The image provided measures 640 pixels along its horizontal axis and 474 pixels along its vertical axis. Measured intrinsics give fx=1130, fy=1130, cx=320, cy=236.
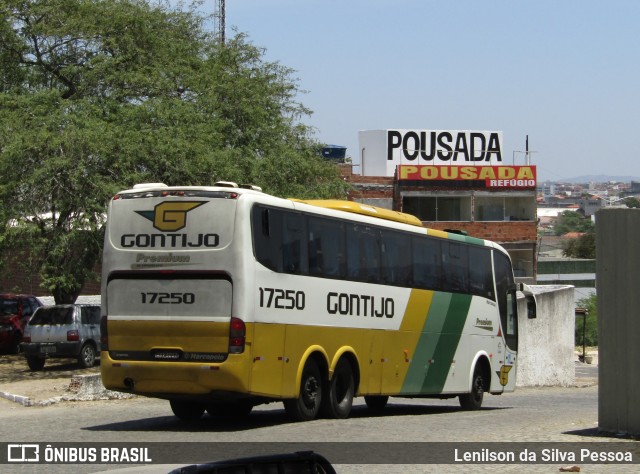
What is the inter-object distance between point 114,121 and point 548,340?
730 inches

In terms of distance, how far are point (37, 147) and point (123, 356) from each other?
13003 millimetres

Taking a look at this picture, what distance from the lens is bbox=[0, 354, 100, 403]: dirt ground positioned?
24688 millimetres

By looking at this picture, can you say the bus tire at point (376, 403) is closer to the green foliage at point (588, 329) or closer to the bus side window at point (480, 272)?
the bus side window at point (480, 272)

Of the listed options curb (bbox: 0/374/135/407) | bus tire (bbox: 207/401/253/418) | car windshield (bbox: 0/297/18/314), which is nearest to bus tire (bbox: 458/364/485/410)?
bus tire (bbox: 207/401/253/418)

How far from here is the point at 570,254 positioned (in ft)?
535

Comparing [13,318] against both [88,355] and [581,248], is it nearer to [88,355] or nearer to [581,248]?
[88,355]

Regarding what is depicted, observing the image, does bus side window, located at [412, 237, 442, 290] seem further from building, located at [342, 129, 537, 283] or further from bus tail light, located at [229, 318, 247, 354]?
building, located at [342, 129, 537, 283]

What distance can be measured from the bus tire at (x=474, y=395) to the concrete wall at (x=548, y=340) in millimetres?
14578

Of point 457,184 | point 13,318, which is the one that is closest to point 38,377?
point 13,318

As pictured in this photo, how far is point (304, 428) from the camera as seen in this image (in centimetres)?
1669

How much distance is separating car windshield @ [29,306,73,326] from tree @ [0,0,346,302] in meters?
0.77

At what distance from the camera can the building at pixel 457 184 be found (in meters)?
84.1

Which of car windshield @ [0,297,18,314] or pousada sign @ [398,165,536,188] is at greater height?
pousada sign @ [398,165,536,188]

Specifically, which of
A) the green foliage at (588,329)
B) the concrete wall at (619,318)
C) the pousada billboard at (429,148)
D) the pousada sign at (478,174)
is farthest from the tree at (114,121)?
the green foliage at (588,329)
